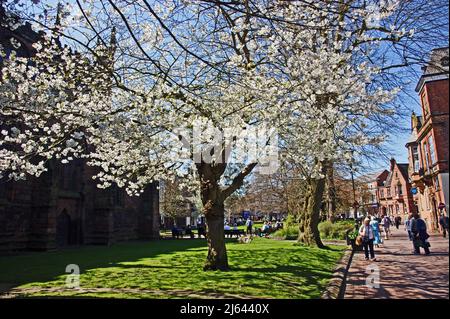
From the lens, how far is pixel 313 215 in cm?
2005

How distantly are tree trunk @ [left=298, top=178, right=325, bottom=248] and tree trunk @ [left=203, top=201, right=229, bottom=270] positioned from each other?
930 centimetres

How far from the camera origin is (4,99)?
32.4 feet

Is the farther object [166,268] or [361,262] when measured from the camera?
[361,262]

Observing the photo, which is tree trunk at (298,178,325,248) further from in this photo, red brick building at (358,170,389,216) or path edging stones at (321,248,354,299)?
path edging stones at (321,248,354,299)

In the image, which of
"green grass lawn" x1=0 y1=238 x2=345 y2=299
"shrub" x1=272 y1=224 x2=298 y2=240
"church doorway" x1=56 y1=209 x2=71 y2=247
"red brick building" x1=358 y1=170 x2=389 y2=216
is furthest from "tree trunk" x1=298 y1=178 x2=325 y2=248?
"church doorway" x1=56 y1=209 x2=71 y2=247

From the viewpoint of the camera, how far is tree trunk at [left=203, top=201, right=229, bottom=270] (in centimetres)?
1129

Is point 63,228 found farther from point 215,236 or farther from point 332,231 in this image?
point 332,231

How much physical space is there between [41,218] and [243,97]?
17.6 metres

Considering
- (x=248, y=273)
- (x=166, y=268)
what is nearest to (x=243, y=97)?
(x=248, y=273)

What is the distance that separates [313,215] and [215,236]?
33.8ft

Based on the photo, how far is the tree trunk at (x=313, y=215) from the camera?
19.5 m

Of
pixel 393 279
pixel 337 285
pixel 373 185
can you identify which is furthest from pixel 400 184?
pixel 373 185
